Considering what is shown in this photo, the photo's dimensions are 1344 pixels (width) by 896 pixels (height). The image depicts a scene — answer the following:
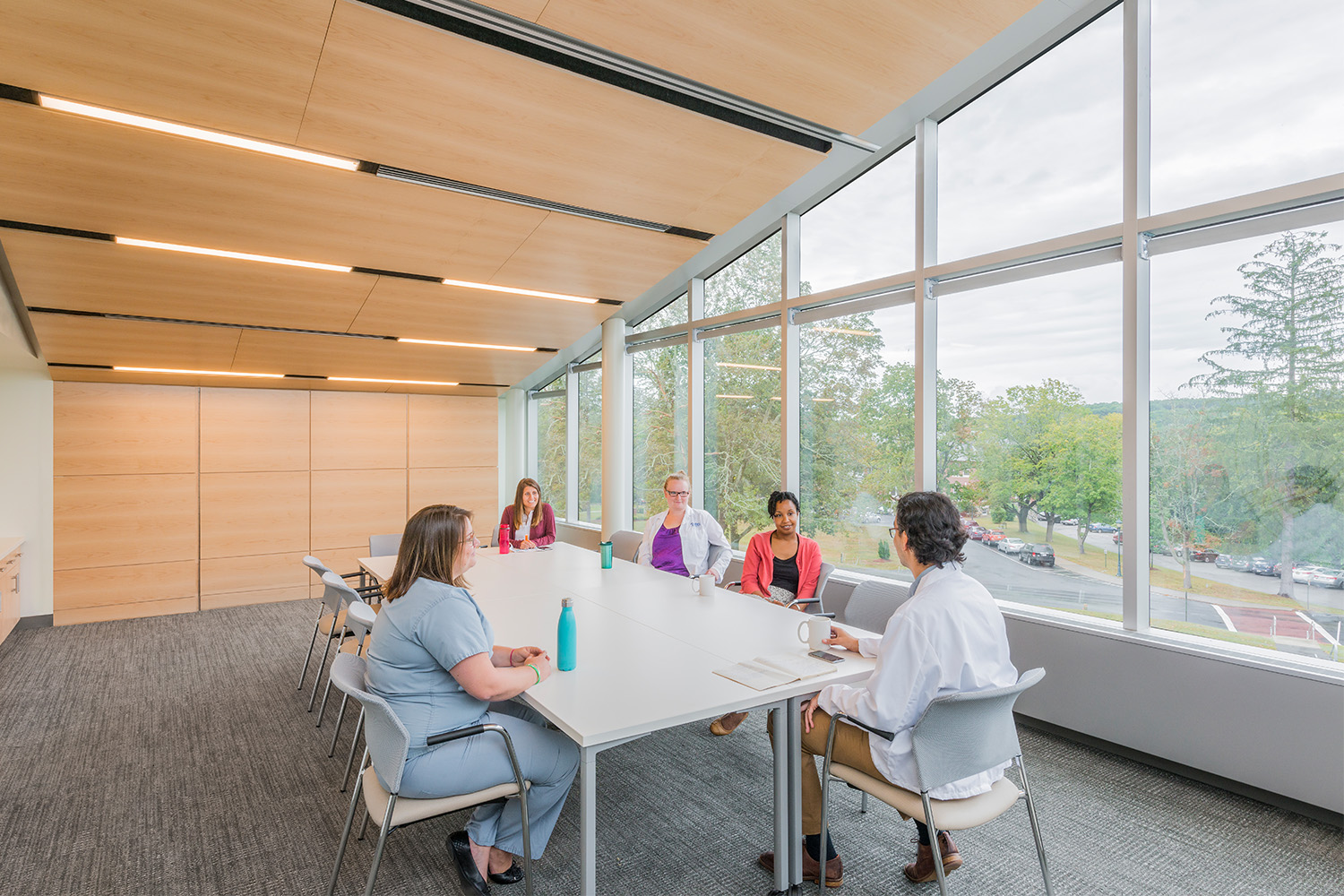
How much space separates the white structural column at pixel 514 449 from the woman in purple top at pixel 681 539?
5.17 metres

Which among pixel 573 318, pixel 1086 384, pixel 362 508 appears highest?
pixel 573 318

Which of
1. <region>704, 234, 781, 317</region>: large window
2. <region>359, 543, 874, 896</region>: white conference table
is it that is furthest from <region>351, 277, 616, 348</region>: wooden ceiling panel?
<region>359, 543, 874, 896</region>: white conference table

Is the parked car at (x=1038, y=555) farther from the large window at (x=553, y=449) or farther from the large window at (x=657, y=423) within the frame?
the large window at (x=553, y=449)

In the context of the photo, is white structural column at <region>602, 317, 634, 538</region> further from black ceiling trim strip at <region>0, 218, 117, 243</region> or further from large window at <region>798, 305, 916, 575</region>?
black ceiling trim strip at <region>0, 218, 117, 243</region>

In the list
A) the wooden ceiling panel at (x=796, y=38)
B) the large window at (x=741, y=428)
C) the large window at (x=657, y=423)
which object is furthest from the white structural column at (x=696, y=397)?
the wooden ceiling panel at (x=796, y=38)

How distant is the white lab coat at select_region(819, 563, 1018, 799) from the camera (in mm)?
2125

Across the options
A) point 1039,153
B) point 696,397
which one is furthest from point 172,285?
point 1039,153

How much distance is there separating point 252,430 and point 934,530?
744cm

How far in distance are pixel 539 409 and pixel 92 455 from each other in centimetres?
488

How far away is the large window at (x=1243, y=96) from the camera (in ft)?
10.5

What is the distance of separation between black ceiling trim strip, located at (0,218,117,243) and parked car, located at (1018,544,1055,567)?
19.6 feet

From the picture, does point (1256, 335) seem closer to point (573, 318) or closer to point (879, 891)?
point (879, 891)

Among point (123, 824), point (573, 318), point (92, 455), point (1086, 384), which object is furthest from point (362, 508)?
point (1086, 384)

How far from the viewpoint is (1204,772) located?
10.6 feet
